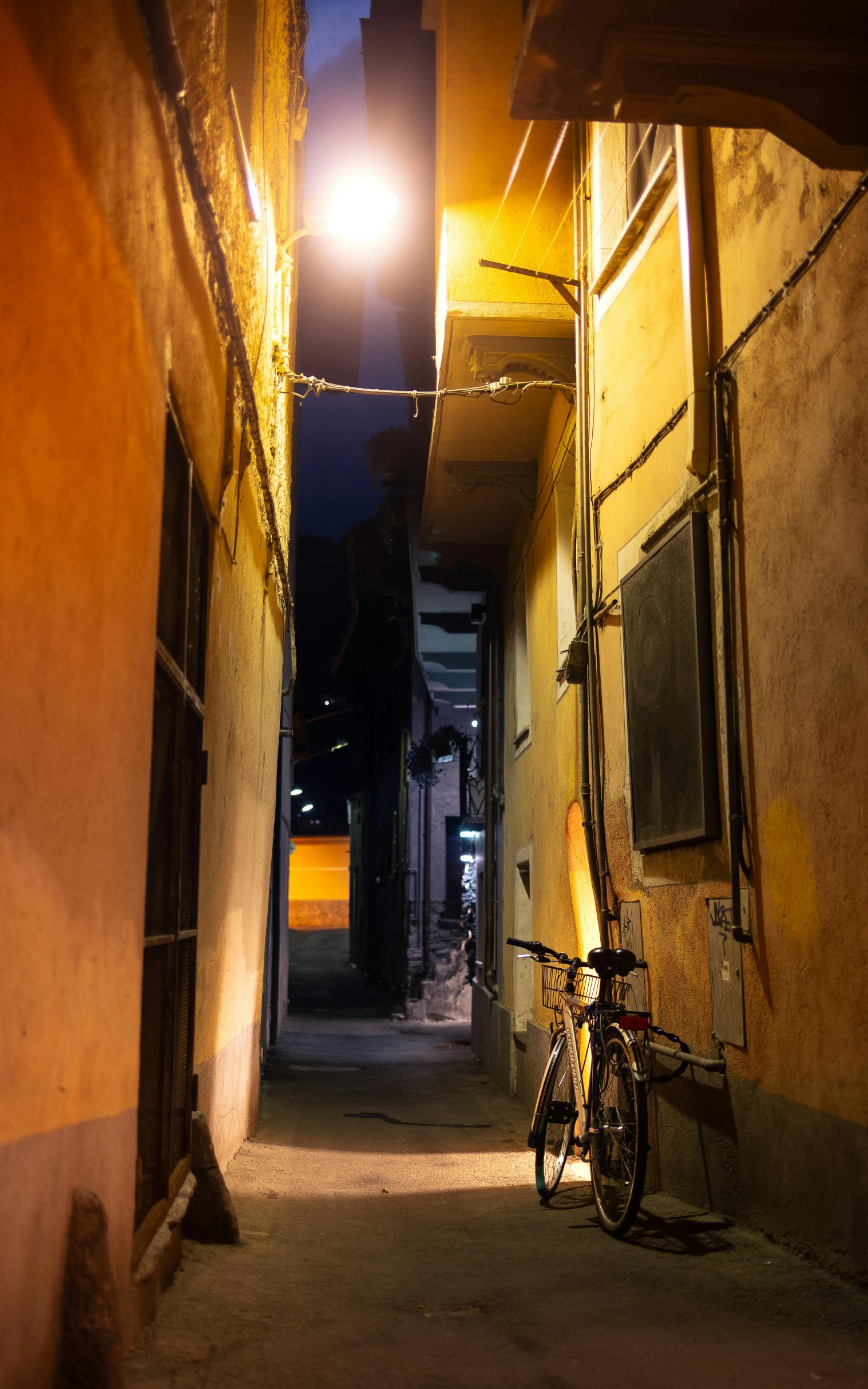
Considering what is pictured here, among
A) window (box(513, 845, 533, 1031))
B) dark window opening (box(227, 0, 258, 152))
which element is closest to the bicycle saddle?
dark window opening (box(227, 0, 258, 152))

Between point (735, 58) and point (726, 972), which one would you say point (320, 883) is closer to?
point (726, 972)

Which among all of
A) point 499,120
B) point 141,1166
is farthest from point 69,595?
point 499,120

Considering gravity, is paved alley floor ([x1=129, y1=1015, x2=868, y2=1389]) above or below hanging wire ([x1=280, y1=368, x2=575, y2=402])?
below

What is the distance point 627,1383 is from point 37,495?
3.05 meters

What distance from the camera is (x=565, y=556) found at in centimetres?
1023

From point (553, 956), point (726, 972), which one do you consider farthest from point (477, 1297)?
point (553, 956)

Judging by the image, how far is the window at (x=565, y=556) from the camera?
32.2 feet

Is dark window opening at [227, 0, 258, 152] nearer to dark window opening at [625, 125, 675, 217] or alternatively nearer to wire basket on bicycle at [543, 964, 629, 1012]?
dark window opening at [625, 125, 675, 217]

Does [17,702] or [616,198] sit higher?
[616,198]

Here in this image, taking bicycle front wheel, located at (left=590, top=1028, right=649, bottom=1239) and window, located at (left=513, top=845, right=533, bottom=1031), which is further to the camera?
window, located at (left=513, top=845, right=533, bottom=1031)

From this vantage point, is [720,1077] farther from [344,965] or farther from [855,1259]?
[344,965]

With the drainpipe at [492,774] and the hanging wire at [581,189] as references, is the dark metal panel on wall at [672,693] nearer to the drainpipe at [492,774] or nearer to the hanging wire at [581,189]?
the hanging wire at [581,189]

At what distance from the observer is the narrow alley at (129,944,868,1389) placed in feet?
11.6

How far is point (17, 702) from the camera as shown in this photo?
7.91 feet
